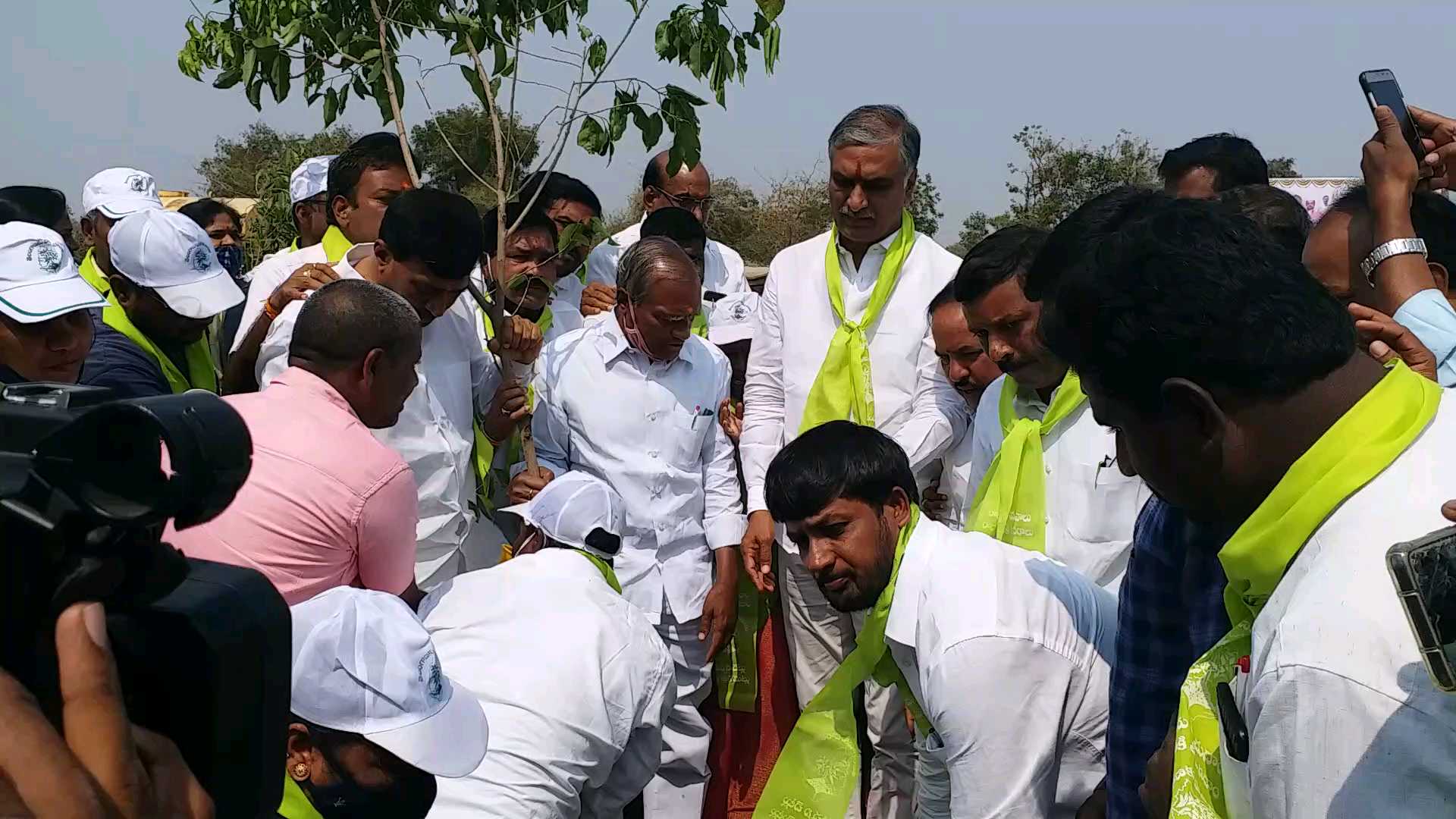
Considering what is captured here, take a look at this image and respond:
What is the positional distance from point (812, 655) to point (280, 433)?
225 cm

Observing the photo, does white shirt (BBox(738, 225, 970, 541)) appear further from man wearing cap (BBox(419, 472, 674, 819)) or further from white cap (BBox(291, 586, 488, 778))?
white cap (BBox(291, 586, 488, 778))

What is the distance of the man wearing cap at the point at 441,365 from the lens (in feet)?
11.8


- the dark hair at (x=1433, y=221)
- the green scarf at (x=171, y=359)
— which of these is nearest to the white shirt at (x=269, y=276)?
the green scarf at (x=171, y=359)

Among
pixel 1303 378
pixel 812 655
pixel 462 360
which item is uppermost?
pixel 1303 378

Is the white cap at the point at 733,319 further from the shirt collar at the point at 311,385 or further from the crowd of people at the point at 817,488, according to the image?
the shirt collar at the point at 311,385

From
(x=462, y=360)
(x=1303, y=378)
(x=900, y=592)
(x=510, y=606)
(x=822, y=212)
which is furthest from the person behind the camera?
(x=822, y=212)

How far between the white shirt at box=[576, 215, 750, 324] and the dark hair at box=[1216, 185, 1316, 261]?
260 cm

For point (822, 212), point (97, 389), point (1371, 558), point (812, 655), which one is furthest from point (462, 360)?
point (822, 212)

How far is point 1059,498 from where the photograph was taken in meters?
3.23

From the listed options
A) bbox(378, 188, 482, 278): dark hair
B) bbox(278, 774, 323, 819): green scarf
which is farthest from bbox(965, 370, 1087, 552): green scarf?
bbox(278, 774, 323, 819): green scarf

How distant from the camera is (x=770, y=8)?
12.4 feet

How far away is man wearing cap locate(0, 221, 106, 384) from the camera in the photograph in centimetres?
291

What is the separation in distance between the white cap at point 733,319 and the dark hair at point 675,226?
0.30 metres

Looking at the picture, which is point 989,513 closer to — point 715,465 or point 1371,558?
point 715,465
